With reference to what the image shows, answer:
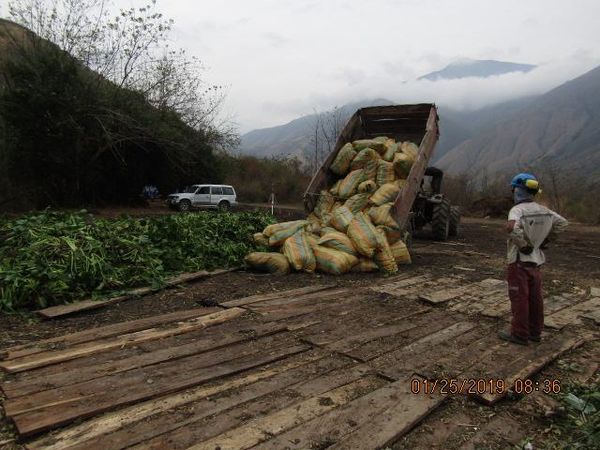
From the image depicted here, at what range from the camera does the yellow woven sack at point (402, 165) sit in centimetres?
788

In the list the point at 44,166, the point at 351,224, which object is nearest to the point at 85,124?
the point at 44,166

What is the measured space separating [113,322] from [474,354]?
3.16 meters

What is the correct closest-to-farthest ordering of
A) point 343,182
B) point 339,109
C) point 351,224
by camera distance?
point 351,224 → point 343,182 → point 339,109

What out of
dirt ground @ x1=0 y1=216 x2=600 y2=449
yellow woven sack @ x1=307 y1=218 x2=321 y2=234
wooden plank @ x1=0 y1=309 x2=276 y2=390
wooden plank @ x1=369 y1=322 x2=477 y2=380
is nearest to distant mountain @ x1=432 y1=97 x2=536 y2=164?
dirt ground @ x1=0 y1=216 x2=600 y2=449

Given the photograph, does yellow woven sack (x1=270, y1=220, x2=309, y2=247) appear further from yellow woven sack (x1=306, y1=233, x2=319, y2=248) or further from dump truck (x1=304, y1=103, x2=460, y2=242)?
dump truck (x1=304, y1=103, x2=460, y2=242)

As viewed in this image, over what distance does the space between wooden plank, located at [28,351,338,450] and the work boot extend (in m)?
1.51

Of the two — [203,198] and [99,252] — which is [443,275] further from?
[203,198]

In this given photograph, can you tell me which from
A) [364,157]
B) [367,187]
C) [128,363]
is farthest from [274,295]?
[364,157]

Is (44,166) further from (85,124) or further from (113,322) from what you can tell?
(113,322)

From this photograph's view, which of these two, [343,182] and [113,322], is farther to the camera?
[343,182]

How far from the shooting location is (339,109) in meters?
28.9

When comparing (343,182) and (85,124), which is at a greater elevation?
(85,124)

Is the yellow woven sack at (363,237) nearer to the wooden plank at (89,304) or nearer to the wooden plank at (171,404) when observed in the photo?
the wooden plank at (89,304)

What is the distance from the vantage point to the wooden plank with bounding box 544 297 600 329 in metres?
4.48
